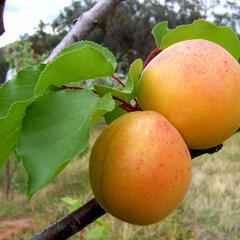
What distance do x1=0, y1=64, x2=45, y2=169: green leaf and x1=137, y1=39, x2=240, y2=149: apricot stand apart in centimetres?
13

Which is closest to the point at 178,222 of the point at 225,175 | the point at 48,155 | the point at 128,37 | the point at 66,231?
the point at 225,175

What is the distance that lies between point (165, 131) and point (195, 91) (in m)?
0.06

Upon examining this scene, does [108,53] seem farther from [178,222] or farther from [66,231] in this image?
[178,222]

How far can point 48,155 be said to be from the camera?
304 millimetres

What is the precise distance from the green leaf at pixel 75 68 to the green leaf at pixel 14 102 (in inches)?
1.1

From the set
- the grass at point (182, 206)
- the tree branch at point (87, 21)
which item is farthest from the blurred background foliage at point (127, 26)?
the tree branch at point (87, 21)

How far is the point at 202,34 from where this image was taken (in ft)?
1.47

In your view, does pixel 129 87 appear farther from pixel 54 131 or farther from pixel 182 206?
pixel 182 206

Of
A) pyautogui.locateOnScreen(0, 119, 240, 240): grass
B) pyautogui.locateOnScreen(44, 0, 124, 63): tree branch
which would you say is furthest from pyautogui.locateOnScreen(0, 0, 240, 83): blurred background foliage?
pyautogui.locateOnScreen(44, 0, 124, 63): tree branch

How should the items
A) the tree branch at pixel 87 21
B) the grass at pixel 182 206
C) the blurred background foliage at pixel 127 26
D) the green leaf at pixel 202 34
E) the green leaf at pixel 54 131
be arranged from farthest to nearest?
the blurred background foliage at pixel 127 26, the grass at pixel 182 206, the tree branch at pixel 87 21, the green leaf at pixel 202 34, the green leaf at pixel 54 131

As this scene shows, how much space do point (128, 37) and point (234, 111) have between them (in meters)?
Result: 11.4

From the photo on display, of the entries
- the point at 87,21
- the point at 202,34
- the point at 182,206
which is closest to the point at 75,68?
the point at 202,34

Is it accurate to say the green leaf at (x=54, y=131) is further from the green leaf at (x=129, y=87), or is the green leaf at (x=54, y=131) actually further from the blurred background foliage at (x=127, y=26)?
the blurred background foliage at (x=127, y=26)

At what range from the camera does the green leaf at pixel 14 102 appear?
323 millimetres
